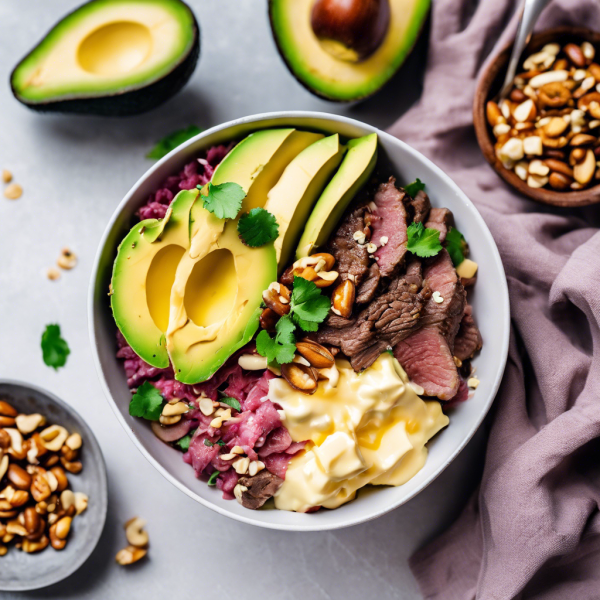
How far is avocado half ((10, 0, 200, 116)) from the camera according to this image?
100 inches

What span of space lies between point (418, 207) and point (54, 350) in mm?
1788

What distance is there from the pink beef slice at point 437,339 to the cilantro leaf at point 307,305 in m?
0.36

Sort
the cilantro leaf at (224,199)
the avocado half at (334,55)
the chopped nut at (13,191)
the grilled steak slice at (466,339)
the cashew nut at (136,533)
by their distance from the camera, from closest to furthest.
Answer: the cilantro leaf at (224,199) < the grilled steak slice at (466,339) < the avocado half at (334,55) < the cashew nut at (136,533) < the chopped nut at (13,191)

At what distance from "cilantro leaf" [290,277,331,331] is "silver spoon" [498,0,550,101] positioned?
1.33 m

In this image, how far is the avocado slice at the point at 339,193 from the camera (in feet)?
7.27

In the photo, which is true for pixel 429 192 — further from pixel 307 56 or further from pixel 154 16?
pixel 154 16

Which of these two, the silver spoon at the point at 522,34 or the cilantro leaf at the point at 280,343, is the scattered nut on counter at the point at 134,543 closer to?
the cilantro leaf at the point at 280,343

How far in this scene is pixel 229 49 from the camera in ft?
9.80

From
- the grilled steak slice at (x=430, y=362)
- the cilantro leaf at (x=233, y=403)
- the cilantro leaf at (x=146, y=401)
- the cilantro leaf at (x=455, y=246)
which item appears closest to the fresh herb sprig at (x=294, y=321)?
the cilantro leaf at (x=233, y=403)

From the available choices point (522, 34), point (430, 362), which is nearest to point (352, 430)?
point (430, 362)

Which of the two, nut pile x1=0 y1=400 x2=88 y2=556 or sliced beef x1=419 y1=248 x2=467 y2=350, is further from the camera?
nut pile x1=0 y1=400 x2=88 y2=556

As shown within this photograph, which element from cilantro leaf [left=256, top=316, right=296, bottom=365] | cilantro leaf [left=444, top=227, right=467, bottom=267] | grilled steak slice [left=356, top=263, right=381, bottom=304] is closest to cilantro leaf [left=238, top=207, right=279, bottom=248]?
cilantro leaf [left=256, top=316, right=296, bottom=365]

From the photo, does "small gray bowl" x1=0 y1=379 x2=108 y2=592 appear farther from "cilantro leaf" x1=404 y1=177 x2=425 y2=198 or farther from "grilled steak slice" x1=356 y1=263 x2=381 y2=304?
"cilantro leaf" x1=404 y1=177 x2=425 y2=198

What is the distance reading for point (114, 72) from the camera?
2688 millimetres
